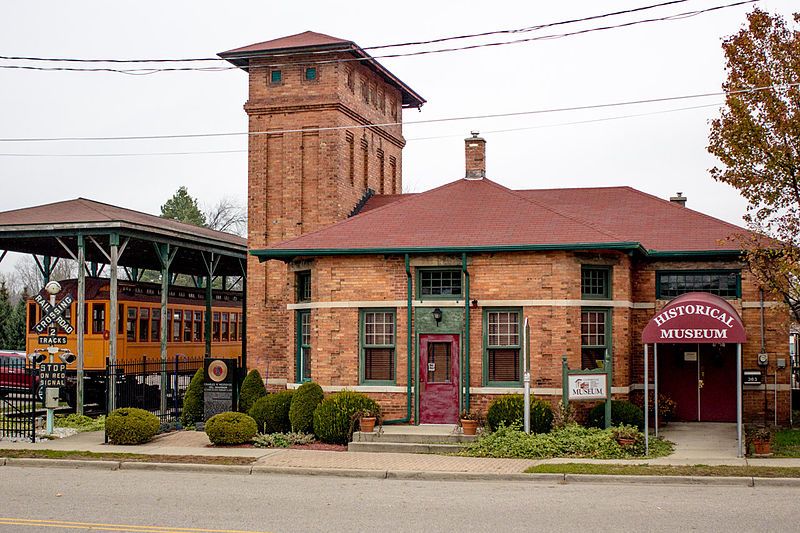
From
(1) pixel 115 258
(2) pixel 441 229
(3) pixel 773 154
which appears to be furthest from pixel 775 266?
(1) pixel 115 258

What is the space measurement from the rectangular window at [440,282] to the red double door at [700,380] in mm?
5645

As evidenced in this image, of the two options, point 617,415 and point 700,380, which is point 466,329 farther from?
point 700,380

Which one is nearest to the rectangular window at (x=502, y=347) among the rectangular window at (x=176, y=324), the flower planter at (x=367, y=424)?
the flower planter at (x=367, y=424)

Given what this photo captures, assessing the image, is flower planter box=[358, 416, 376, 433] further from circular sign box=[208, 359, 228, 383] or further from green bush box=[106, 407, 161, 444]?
green bush box=[106, 407, 161, 444]

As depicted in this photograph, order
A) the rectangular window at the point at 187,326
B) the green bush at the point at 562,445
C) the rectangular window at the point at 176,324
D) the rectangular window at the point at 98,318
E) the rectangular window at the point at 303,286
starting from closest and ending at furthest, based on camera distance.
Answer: the green bush at the point at 562,445 → the rectangular window at the point at 303,286 → the rectangular window at the point at 98,318 → the rectangular window at the point at 176,324 → the rectangular window at the point at 187,326

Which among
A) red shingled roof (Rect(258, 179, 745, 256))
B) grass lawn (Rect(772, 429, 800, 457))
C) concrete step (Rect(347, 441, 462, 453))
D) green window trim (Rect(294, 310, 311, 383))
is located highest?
red shingled roof (Rect(258, 179, 745, 256))

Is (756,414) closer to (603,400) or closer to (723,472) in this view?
(603,400)

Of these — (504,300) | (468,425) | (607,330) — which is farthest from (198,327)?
(607,330)

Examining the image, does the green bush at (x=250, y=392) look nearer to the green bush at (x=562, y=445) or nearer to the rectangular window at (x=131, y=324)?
the green bush at (x=562, y=445)

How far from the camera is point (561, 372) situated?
66.3ft

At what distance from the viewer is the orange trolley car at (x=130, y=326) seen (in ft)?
91.2

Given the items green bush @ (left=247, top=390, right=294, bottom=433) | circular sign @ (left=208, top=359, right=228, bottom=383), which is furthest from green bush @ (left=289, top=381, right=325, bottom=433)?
circular sign @ (left=208, top=359, right=228, bottom=383)

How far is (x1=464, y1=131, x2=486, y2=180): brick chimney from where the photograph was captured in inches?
958

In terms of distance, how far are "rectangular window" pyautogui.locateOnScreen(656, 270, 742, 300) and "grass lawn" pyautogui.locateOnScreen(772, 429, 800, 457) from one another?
366 centimetres
